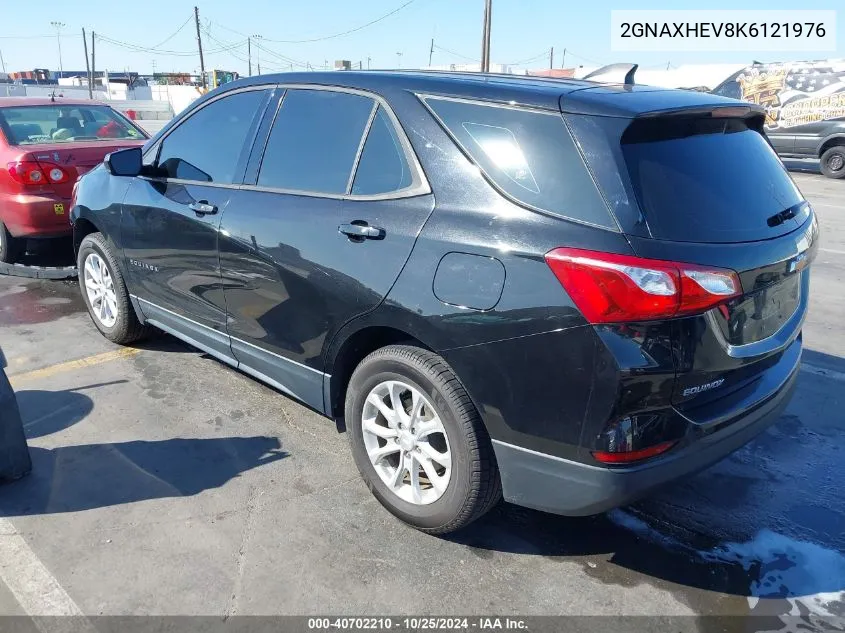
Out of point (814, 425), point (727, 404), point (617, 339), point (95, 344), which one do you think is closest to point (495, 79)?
point (617, 339)

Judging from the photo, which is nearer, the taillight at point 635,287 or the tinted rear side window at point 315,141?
the taillight at point 635,287

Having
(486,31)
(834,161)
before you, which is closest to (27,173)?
(834,161)

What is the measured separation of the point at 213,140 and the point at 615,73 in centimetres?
223

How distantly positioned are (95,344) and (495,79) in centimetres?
364

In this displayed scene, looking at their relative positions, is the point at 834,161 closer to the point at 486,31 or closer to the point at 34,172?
the point at 486,31

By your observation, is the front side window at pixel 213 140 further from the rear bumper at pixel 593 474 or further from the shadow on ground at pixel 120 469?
the rear bumper at pixel 593 474

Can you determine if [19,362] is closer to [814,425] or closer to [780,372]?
[780,372]

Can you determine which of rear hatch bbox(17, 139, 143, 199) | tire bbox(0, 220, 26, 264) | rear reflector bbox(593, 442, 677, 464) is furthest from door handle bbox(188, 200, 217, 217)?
tire bbox(0, 220, 26, 264)

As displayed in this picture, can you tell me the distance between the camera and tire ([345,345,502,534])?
8.38 ft

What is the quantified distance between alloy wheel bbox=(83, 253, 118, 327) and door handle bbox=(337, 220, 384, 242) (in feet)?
8.33

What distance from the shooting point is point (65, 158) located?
602 cm

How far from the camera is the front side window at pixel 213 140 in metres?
3.64

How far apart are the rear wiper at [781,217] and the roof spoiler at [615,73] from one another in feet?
2.99

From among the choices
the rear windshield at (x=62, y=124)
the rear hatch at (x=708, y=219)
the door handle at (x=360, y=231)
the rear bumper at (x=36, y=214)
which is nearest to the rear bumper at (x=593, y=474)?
the rear hatch at (x=708, y=219)
